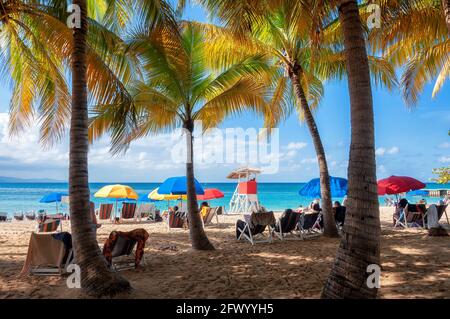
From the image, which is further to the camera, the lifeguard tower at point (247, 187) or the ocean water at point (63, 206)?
the ocean water at point (63, 206)

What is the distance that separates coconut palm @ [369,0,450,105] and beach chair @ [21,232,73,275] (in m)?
7.95

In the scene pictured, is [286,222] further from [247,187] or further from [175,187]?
[247,187]

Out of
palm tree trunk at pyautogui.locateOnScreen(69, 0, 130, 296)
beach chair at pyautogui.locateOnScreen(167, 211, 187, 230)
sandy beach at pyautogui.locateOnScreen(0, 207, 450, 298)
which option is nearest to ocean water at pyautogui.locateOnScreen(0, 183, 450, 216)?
beach chair at pyautogui.locateOnScreen(167, 211, 187, 230)

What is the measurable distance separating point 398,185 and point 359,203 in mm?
9903

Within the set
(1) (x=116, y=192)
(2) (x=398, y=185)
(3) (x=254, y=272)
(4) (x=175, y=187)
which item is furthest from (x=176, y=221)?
(2) (x=398, y=185)

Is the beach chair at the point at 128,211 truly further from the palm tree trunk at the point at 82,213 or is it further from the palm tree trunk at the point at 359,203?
the palm tree trunk at the point at 359,203

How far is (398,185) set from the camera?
40.6 ft

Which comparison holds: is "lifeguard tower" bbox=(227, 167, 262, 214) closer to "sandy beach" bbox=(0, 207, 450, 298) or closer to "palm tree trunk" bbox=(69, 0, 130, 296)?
"sandy beach" bbox=(0, 207, 450, 298)

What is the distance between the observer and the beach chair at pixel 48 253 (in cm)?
607

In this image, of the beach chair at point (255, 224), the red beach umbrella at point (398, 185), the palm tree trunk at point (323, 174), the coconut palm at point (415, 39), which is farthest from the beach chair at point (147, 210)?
the coconut palm at point (415, 39)

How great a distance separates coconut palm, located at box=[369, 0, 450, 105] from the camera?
7973 millimetres

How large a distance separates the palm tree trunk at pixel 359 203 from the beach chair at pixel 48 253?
4639 mm

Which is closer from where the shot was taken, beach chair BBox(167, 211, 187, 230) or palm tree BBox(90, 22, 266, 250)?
palm tree BBox(90, 22, 266, 250)

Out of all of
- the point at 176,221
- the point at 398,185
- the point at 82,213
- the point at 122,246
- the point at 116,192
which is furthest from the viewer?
the point at 116,192
